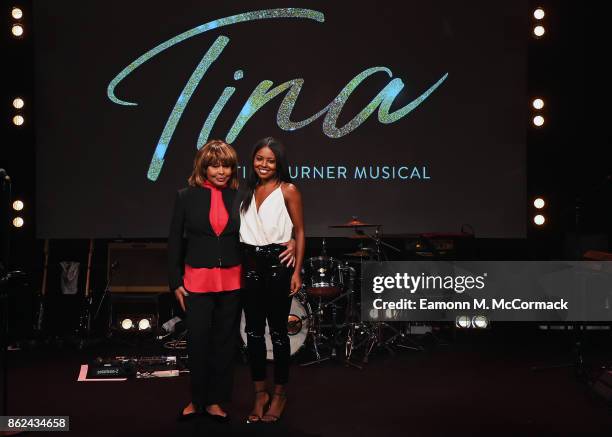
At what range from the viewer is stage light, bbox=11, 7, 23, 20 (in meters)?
7.71

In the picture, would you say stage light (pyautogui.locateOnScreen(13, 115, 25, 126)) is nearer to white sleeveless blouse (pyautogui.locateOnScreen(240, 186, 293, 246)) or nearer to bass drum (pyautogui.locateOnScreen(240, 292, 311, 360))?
bass drum (pyautogui.locateOnScreen(240, 292, 311, 360))

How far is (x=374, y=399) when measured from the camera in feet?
16.2

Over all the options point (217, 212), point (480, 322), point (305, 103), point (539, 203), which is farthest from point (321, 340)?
point (217, 212)

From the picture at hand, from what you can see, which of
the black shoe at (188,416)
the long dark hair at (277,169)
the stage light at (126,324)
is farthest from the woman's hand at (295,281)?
the stage light at (126,324)

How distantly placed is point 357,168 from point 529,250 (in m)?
1.96

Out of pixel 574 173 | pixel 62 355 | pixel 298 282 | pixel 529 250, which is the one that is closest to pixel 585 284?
pixel 529 250

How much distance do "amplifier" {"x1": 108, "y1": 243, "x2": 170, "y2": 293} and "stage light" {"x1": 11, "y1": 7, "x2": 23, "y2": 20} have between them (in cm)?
251

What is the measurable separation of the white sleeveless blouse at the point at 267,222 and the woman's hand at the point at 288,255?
0.12 ft

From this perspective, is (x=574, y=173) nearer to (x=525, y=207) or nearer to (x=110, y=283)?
(x=525, y=207)

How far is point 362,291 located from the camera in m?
6.80

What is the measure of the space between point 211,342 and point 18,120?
456 centimetres

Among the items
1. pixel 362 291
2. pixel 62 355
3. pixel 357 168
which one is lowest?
pixel 62 355

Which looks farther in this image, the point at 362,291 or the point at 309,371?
the point at 362,291

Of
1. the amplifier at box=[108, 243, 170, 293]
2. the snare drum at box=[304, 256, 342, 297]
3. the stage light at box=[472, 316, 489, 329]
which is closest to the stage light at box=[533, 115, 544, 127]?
the stage light at box=[472, 316, 489, 329]
